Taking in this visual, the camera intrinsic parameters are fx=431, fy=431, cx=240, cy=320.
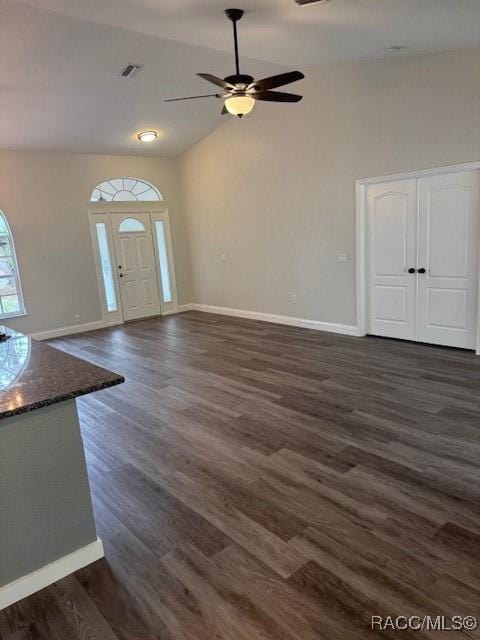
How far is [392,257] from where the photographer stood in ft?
17.9

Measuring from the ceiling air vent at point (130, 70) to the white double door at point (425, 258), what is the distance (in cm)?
320

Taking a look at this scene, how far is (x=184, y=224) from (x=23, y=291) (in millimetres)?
3415

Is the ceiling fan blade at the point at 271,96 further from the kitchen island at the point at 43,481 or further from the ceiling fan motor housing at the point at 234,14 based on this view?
the kitchen island at the point at 43,481

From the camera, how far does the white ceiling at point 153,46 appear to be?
139 inches

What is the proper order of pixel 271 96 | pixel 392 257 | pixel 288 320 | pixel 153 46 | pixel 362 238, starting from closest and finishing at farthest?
pixel 271 96
pixel 153 46
pixel 392 257
pixel 362 238
pixel 288 320

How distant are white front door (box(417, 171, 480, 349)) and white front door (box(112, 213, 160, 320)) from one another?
5112 mm

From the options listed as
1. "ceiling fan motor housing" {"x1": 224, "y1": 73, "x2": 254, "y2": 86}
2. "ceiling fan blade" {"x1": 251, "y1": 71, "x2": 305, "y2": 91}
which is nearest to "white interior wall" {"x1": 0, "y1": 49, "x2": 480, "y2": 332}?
"ceiling fan blade" {"x1": 251, "y1": 71, "x2": 305, "y2": 91}

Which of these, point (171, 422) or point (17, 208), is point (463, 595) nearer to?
point (171, 422)

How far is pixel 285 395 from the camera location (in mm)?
3961

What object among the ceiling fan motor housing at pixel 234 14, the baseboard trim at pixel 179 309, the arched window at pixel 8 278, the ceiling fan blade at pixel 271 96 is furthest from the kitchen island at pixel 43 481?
the baseboard trim at pixel 179 309

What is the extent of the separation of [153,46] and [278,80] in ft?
6.50

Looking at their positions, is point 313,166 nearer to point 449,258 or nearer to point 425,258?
point 425,258

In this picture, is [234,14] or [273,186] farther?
[273,186]

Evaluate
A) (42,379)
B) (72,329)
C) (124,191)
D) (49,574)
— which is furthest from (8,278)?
(49,574)
